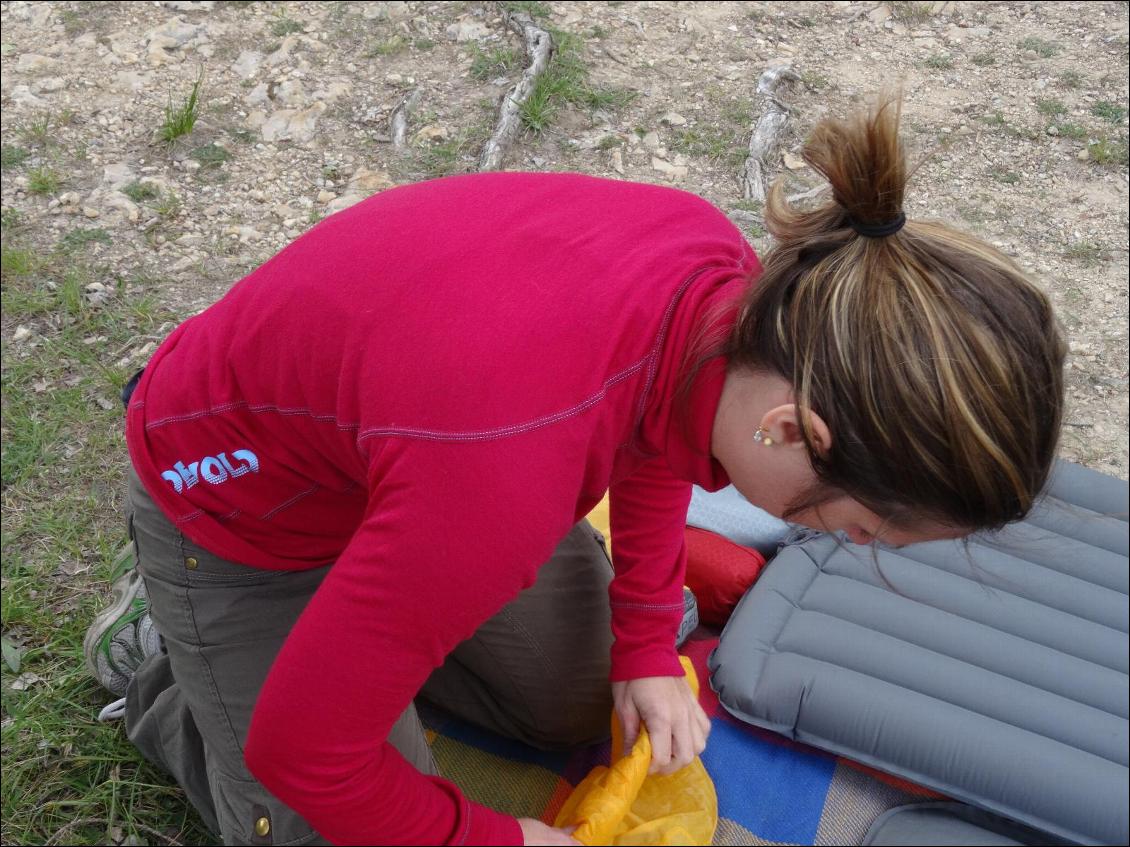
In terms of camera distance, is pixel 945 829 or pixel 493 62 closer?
pixel 945 829

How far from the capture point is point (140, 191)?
2.95 m

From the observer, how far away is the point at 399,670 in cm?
101

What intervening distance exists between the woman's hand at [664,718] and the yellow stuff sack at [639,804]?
22mm

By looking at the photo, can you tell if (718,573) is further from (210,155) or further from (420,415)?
(210,155)

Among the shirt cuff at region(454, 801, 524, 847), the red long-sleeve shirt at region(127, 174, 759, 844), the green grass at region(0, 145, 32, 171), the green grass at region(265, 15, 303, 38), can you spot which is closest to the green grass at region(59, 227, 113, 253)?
the green grass at region(0, 145, 32, 171)

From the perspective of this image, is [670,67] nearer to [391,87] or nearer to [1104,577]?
[391,87]

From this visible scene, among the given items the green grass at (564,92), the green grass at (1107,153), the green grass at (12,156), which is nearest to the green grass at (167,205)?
the green grass at (12,156)

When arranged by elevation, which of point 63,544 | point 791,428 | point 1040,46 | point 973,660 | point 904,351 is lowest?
point 63,544

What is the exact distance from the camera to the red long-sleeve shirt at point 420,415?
971mm

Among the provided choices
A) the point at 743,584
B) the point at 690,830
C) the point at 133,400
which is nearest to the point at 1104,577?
the point at 743,584

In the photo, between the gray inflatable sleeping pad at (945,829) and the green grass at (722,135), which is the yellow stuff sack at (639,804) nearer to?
the gray inflatable sleeping pad at (945,829)

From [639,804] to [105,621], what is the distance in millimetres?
1065

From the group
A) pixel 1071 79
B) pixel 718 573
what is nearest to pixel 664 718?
pixel 718 573

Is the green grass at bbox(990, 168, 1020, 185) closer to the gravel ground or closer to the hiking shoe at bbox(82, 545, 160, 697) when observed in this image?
the gravel ground
